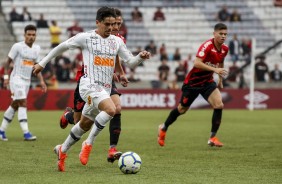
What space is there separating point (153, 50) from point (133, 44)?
6.15 feet

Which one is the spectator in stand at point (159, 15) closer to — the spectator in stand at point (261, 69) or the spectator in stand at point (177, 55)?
the spectator in stand at point (177, 55)

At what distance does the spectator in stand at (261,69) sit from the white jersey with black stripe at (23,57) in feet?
50.3

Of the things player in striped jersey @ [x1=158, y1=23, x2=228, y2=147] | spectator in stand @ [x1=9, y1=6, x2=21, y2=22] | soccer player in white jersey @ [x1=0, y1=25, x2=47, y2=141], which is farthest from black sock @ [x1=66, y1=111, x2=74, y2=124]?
spectator in stand @ [x1=9, y1=6, x2=21, y2=22]

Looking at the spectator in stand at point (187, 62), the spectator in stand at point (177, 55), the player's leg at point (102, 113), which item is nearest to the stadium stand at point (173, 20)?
the spectator in stand at point (177, 55)

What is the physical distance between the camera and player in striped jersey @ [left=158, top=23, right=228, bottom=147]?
13336mm

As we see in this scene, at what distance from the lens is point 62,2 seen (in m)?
34.3

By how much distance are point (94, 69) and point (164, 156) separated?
2443 mm

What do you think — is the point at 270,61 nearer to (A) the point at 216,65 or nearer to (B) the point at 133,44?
(B) the point at 133,44

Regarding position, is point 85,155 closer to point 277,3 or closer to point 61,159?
point 61,159

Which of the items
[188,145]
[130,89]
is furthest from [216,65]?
[130,89]

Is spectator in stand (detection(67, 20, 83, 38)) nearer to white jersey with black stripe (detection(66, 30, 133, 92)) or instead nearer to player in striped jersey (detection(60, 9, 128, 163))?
player in striped jersey (detection(60, 9, 128, 163))

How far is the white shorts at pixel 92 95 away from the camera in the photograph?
9.56 meters

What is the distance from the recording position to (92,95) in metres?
9.59

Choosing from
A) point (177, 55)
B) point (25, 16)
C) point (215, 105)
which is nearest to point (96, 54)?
point (215, 105)
